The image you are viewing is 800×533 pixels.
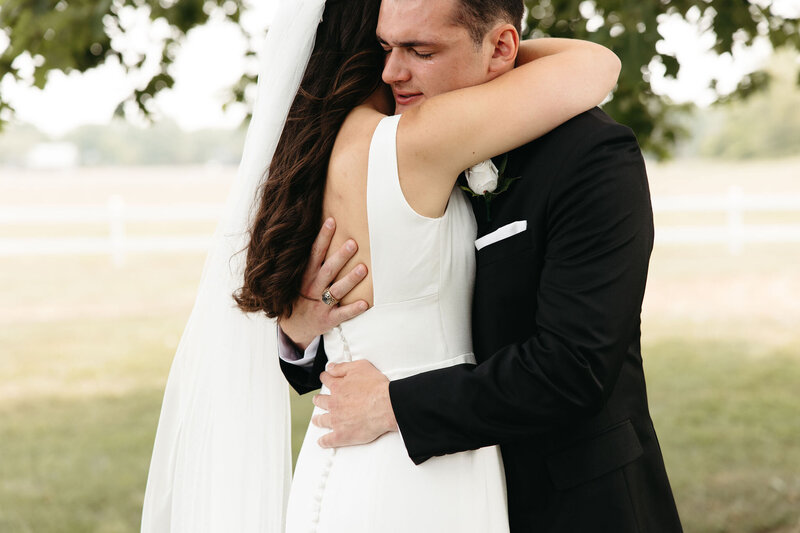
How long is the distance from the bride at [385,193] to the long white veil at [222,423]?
0.66ft

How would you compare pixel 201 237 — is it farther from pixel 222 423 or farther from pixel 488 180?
pixel 488 180

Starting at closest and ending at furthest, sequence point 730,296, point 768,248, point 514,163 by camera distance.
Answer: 1. point 514,163
2. point 730,296
3. point 768,248

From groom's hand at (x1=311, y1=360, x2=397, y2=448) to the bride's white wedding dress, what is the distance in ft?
0.11

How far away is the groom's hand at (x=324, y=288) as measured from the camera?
2.13 m

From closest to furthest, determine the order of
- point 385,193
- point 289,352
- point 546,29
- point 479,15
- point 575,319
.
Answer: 1. point 575,319
2. point 385,193
3. point 479,15
4. point 289,352
5. point 546,29

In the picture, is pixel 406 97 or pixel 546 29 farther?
pixel 546 29

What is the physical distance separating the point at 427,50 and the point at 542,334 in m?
0.77

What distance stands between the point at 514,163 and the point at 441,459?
0.75 metres

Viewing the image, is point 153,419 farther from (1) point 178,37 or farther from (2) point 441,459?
(2) point 441,459

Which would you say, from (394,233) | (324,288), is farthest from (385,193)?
(324,288)

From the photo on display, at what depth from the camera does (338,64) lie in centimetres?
228

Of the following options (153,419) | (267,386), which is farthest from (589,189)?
Answer: (153,419)

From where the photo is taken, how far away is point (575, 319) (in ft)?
6.03

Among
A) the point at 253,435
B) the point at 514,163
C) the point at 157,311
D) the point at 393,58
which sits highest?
the point at 157,311
